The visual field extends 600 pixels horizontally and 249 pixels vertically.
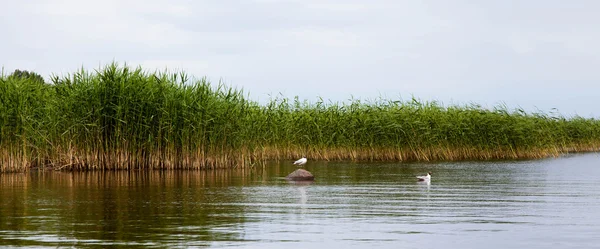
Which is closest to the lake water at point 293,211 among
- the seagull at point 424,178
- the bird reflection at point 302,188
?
the bird reflection at point 302,188

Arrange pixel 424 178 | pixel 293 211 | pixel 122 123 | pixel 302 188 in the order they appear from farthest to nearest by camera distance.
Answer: pixel 122 123 → pixel 424 178 → pixel 302 188 → pixel 293 211

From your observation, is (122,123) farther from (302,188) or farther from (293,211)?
(293,211)

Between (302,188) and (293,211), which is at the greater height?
(302,188)

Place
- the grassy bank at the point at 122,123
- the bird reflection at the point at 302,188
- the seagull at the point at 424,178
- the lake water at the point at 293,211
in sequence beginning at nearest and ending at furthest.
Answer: the lake water at the point at 293,211 < the bird reflection at the point at 302,188 < the seagull at the point at 424,178 < the grassy bank at the point at 122,123

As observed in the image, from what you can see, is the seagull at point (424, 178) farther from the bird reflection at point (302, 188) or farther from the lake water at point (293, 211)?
the bird reflection at point (302, 188)

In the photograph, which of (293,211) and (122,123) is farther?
(122,123)

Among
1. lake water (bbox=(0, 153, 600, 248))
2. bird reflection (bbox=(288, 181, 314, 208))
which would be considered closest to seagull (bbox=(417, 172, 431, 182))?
lake water (bbox=(0, 153, 600, 248))

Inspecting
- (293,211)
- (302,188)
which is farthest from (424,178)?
(293,211)

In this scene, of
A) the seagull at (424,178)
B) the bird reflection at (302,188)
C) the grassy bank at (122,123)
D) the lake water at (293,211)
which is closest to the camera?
the lake water at (293,211)

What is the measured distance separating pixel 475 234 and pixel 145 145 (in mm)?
14904

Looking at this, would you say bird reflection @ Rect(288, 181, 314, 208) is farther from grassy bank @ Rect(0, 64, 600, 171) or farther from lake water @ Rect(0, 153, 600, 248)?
grassy bank @ Rect(0, 64, 600, 171)

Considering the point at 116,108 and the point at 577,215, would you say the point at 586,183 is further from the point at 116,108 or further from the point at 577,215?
the point at 116,108

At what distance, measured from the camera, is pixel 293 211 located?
44.6ft

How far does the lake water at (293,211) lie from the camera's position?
10.4 m
